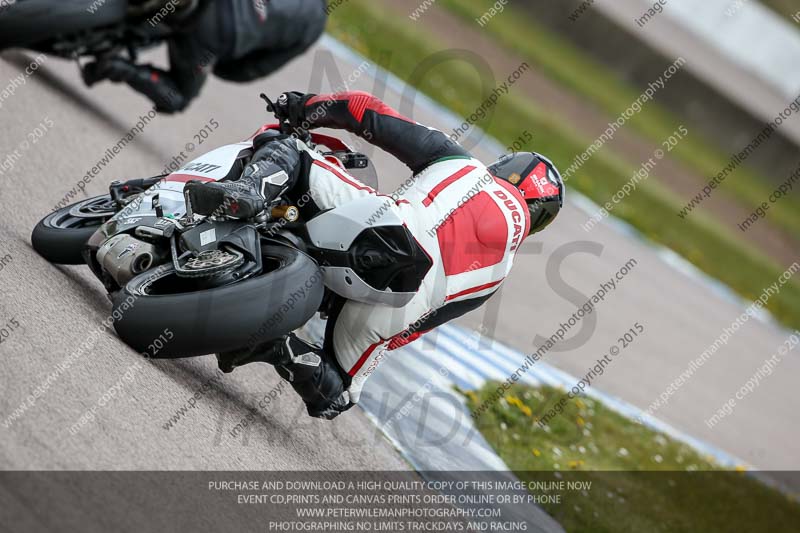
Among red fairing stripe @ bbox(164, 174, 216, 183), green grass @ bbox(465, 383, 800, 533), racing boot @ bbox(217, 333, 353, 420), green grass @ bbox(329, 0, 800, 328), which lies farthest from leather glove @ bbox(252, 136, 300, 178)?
green grass @ bbox(329, 0, 800, 328)

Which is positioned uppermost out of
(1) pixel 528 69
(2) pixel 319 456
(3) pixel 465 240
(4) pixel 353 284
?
(3) pixel 465 240

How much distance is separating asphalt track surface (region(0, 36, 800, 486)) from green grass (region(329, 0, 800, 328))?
Answer: 3.56 ft

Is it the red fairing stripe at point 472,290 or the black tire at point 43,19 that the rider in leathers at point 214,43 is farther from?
the red fairing stripe at point 472,290

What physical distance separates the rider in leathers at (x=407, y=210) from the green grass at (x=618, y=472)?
1.74 meters

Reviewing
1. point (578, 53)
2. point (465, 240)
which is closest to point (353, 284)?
point (465, 240)

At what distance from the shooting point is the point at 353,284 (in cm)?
426

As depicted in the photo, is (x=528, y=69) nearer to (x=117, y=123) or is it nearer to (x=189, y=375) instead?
(x=117, y=123)

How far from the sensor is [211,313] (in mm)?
3613

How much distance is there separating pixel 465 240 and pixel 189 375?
52.0 inches

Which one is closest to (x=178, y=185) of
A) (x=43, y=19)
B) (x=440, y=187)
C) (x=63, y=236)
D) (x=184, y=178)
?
(x=184, y=178)

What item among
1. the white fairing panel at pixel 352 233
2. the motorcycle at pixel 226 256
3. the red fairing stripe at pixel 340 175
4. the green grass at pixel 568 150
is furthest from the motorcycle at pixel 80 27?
the green grass at pixel 568 150

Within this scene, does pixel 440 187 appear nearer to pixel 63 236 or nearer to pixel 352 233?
pixel 352 233

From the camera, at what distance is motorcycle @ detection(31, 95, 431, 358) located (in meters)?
3.67

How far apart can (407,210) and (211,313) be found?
1.08 meters
